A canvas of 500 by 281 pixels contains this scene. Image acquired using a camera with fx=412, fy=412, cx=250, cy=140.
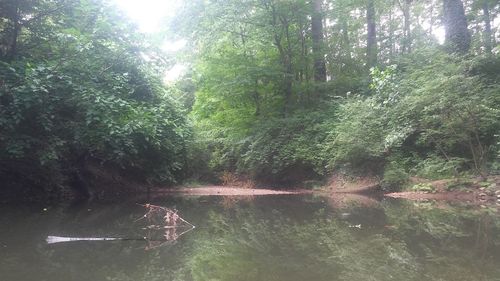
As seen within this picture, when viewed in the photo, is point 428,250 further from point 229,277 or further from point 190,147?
point 190,147

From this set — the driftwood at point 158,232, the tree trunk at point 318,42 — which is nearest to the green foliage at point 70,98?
the driftwood at point 158,232

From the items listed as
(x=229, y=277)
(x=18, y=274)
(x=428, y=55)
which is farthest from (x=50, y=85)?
(x=428, y=55)

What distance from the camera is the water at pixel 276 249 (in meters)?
3.99

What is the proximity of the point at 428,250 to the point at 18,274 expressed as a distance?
433 cm

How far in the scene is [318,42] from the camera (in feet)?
61.4

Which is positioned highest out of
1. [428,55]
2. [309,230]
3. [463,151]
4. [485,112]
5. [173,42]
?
[173,42]

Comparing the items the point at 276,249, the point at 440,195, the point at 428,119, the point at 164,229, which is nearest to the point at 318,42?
the point at 428,119

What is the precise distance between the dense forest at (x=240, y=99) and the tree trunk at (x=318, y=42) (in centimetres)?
9

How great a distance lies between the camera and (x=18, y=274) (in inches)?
157

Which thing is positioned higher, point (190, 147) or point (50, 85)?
point (50, 85)

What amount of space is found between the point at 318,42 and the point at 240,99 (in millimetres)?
4392

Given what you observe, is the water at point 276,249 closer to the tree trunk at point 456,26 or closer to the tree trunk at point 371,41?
the tree trunk at point 456,26

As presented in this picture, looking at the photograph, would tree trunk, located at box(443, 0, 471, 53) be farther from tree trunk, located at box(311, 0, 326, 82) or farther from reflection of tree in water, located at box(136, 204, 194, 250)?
reflection of tree in water, located at box(136, 204, 194, 250)

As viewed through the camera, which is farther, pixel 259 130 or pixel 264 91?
pixel 264 91
